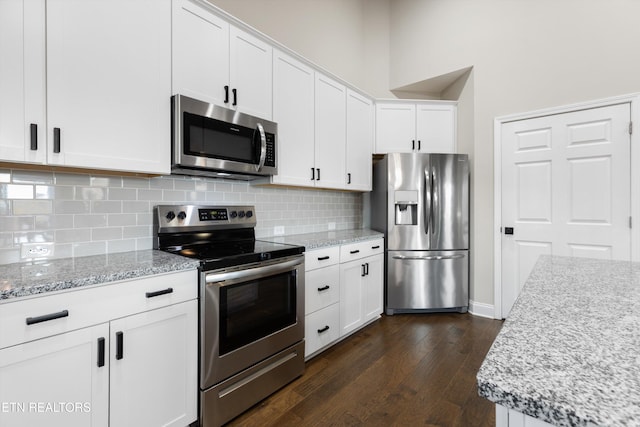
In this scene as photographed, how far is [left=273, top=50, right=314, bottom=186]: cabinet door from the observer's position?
247cm

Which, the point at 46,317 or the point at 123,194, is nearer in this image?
the point at 46,317

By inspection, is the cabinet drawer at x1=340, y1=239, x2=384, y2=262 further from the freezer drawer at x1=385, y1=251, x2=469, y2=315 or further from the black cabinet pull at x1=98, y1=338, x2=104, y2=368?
the black cabinet pull at x1=98, y1=338, x2=104, y2=368

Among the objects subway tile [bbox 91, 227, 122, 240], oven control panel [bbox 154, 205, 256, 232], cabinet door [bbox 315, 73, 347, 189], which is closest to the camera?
subway tile [bbox 91, 227, 122, 240]

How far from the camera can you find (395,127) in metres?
3.71

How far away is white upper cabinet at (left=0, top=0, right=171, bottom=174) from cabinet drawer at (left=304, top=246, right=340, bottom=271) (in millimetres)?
1131

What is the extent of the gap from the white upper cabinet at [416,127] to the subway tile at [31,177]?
3.01 m

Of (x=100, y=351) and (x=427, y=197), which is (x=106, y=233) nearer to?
(x=100, y=351)

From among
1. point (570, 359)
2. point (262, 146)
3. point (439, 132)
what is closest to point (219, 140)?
point (262, 146)

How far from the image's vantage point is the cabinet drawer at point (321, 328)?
2.30 meters

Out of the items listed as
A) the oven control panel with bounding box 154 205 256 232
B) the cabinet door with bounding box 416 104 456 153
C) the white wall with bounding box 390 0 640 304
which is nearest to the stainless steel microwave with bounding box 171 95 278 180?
the oven control panel with bounding box 154 205 256 232

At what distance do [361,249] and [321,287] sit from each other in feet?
2.24

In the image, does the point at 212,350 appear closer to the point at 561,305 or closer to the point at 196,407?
the point at 196,407

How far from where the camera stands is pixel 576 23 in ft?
9.27

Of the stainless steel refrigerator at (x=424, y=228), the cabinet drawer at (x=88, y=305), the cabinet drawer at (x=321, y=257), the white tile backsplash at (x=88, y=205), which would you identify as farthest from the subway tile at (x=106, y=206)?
the stainless steel refrigerator at (x=424, y=228)
